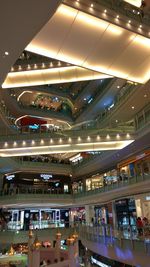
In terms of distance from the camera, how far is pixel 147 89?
60.2 ft

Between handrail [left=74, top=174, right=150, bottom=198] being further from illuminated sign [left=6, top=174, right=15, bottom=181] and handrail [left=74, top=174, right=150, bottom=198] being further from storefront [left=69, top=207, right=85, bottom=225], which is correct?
illuminated sign [left=6, top=174, right=15, bottom=181]

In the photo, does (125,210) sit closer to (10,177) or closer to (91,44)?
(10,177)

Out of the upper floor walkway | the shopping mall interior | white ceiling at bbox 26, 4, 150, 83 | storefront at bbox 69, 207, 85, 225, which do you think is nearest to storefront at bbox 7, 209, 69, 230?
the shopping mall interior

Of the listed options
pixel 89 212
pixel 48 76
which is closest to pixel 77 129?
pixel 48 76

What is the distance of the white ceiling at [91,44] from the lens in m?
8.94

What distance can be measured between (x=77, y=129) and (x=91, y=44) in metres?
8.29

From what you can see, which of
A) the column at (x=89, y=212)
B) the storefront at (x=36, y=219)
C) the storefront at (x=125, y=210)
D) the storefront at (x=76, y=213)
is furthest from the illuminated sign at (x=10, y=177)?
the storefront at (x=125, y=210)

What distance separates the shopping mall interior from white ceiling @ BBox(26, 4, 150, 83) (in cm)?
4

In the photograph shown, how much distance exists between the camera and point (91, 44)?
10.0 meters

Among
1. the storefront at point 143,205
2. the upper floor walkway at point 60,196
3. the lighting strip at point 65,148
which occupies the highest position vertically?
the lighting strip at point 65,148

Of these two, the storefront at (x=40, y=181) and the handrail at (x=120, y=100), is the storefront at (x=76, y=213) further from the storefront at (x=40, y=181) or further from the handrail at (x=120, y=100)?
the handrail at (x=120, y=100)

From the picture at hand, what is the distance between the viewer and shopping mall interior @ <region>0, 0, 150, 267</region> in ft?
29.7

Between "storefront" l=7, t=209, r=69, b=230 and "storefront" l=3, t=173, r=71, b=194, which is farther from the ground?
"storefront" l=3, t=173, r=71, b=194

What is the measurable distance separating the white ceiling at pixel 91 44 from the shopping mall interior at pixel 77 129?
0.04 m
